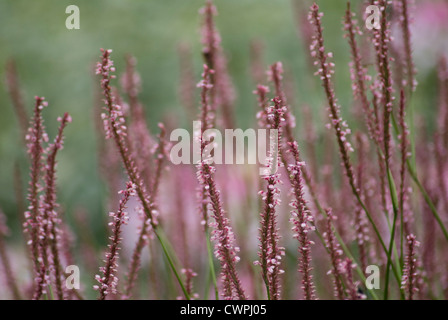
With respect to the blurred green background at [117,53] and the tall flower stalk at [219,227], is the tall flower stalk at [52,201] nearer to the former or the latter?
the tall flower stalk at [219,227]

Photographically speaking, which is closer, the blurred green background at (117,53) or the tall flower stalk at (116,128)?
the tall flower stalk at (116,128)

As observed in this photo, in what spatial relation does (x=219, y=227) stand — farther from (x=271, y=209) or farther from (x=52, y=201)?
(x=52, y=201)

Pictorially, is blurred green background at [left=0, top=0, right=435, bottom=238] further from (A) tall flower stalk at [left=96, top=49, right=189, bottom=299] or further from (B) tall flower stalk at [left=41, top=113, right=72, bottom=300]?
(A) tall flower stalk at [left=96, top=49, right=189, bottom=299]

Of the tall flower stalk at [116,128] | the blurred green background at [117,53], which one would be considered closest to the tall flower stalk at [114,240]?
the tall flower stalk at [116,128]

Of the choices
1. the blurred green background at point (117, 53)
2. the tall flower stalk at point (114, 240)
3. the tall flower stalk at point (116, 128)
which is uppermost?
the blurred green background at point (117, 53)

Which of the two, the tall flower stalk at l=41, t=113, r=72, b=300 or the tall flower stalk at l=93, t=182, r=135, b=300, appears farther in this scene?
the tall flower stalk at l=41, t=113, r=72, b=300

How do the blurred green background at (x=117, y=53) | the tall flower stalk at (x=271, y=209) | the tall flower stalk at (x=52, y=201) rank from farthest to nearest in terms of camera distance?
1. the blurred green background at (x=117, y=53)
2. the tall flower stalk at (x=52, y=201)
3. the tall flower stalk at (x=271, y=209)

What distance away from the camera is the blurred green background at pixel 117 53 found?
Answer: 6.89ft

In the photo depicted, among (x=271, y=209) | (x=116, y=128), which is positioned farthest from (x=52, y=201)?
(x=271, y=209)

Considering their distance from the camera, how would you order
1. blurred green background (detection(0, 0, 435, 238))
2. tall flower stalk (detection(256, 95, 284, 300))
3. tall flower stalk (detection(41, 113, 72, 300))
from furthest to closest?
blurred green background (detection(0, 0, 435, 238)) < tall flower stalk (detection(41, 113, 72, 300)) < tall flower stalk (detection(256, 95, 284, 300))

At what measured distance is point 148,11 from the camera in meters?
2.31

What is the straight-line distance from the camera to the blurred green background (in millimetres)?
2100

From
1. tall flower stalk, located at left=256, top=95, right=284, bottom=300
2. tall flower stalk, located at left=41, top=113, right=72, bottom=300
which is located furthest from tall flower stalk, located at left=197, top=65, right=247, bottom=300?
tall flower stalk, located at left=41, top=113, right=72, bottom=300
